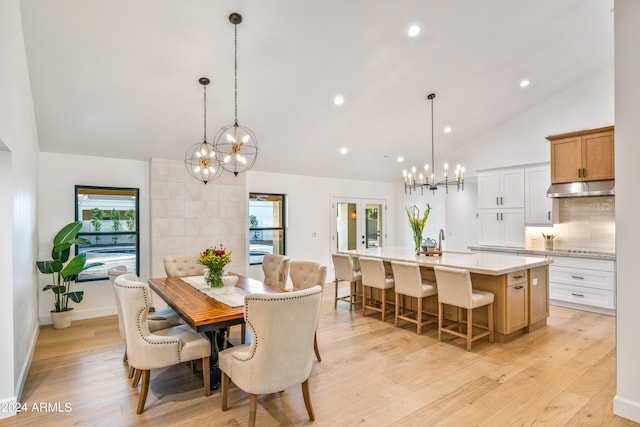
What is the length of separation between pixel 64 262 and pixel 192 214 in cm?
184

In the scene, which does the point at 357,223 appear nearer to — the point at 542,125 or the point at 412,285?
the point at 412,285

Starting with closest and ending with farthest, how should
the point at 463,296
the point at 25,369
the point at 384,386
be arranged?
the point at 384,386 → the point at 25,369 → the point at 463,296

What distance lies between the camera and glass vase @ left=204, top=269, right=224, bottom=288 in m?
3.46

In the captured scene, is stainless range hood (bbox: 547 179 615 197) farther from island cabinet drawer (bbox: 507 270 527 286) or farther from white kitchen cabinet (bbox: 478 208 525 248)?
island cabinet drawer (bbox: 507 270 527 286)

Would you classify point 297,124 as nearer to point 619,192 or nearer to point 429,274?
point 429,274

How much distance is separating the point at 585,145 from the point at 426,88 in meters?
2.58

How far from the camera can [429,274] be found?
4746mm

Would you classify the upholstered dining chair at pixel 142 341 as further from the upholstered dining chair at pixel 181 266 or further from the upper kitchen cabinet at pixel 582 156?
the upper kitchen cabinet at pixel 582 156

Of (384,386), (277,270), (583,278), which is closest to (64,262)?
(277,270)

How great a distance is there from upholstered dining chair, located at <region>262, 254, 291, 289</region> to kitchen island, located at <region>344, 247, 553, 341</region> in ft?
5.28

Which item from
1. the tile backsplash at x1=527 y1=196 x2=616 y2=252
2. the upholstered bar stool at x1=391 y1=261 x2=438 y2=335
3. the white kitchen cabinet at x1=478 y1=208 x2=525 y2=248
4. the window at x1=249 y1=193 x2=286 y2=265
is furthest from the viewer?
the window at x1=249 y1=193 x2=286 y2=265

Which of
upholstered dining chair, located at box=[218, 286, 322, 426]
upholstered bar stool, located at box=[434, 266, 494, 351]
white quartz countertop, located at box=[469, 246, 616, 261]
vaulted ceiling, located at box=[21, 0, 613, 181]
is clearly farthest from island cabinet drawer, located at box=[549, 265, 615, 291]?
upholstered dining chair, located at box=[218, 286, 322, 426]

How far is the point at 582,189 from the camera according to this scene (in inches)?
201

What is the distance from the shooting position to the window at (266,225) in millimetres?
6605
